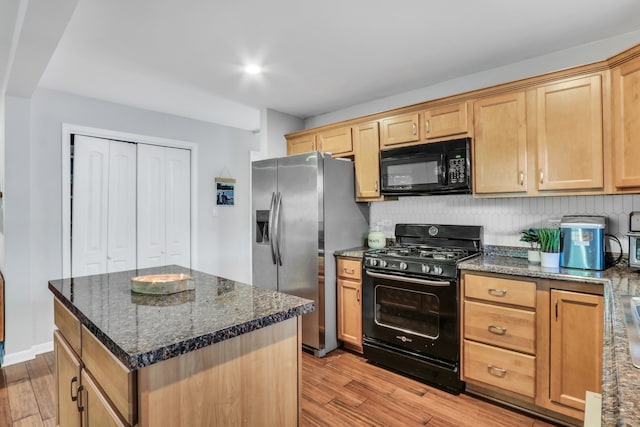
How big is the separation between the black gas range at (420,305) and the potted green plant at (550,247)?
521mm

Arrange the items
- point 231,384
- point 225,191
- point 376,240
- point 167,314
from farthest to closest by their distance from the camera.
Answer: point 225,191, point 376,240, point 167,314, point 231,384

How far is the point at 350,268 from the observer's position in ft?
10.2

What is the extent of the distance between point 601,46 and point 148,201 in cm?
424

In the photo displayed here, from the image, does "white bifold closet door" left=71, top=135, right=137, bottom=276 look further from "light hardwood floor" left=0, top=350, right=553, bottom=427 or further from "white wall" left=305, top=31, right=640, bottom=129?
"white wall" left=305, top=31, right=640, bottom=129

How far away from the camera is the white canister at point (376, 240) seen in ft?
11.2

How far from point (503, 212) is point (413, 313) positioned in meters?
→ 1.10

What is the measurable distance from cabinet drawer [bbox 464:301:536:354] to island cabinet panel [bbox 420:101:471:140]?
132 centimetres

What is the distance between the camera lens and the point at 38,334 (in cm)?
318

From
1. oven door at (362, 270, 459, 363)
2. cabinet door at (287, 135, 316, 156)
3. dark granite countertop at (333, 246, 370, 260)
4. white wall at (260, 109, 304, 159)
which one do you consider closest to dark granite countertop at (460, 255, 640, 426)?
oven door at (362, 270, 459, 363)

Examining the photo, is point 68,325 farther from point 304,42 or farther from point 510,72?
point 510,72

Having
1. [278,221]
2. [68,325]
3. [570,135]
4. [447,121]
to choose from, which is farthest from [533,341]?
[68,325]

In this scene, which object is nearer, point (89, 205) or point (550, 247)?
point (550, 247)

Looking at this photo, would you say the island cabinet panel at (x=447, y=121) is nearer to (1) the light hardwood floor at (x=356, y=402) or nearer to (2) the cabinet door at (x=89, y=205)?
(1) the light hardwood floor at (x=356, y=402)

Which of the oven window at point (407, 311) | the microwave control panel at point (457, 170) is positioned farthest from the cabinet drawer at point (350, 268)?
the microwave control panel at point (457, 170)
